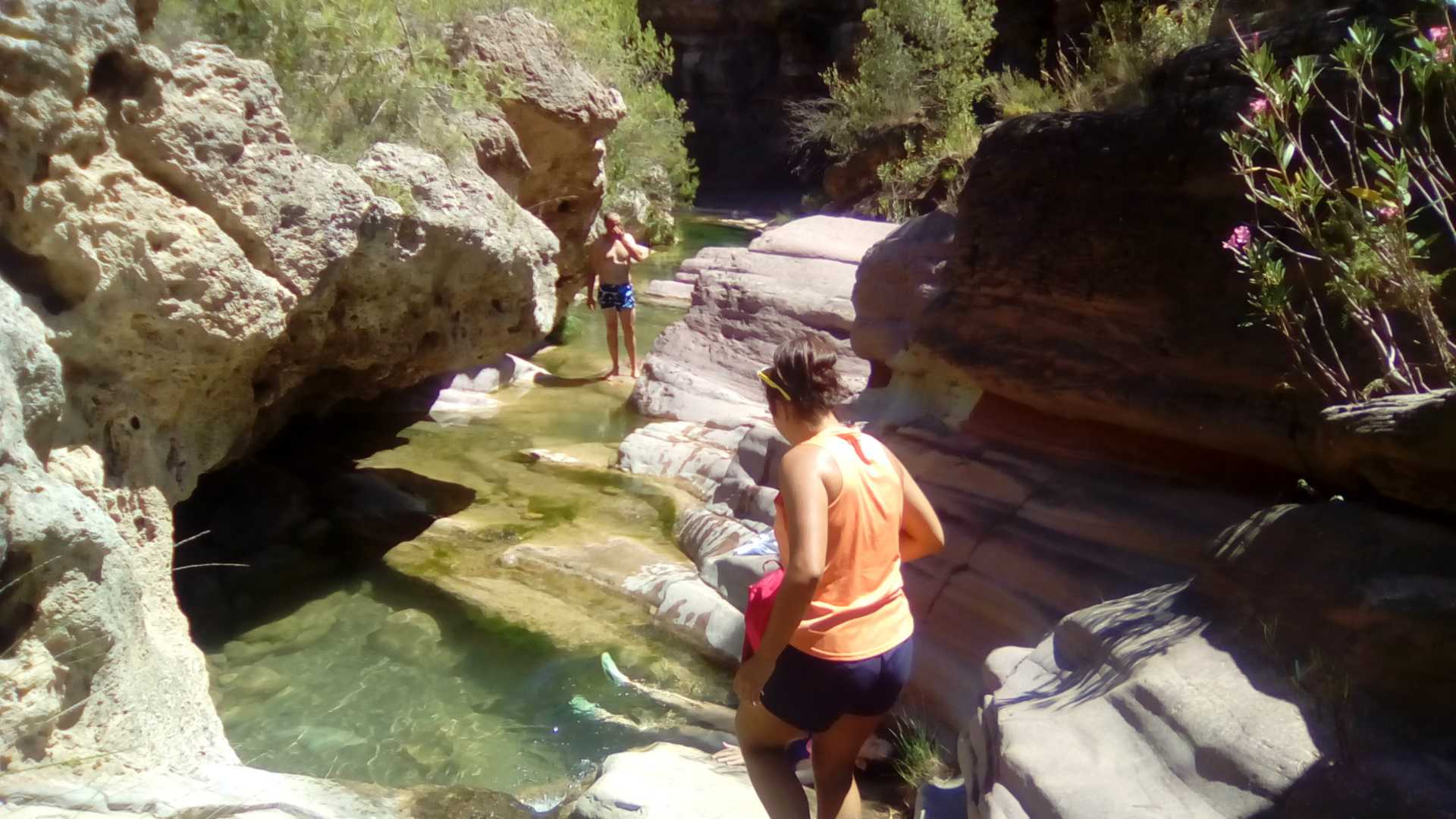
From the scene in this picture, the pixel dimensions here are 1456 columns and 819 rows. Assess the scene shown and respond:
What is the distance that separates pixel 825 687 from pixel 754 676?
18cm

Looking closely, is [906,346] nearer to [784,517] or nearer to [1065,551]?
[1065,551]

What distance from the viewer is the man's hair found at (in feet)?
8.79

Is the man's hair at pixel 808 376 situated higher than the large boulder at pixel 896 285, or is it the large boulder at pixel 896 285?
the man's hair at pixel 808 376

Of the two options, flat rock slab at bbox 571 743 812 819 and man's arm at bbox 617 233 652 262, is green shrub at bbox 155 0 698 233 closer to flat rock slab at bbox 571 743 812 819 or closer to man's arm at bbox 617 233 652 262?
man's arm at bbox 617 233 652 262

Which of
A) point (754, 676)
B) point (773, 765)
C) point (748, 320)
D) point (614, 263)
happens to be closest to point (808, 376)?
point (754, 676)

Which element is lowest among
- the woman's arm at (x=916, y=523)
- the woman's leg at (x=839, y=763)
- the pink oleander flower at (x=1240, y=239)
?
the woman's leg at (x=839, y=763)

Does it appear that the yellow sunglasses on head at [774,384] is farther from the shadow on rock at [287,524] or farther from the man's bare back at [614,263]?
the man's bare back at [614,263]

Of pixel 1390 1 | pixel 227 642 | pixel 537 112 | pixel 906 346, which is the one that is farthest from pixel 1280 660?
pixel 537 112

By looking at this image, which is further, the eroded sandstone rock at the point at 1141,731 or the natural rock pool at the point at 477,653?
the natural rock pool at the point at 477,653

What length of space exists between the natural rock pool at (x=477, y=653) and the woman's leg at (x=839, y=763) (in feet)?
4.58

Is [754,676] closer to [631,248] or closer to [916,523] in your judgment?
[916,523]

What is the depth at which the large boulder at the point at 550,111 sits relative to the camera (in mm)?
7461

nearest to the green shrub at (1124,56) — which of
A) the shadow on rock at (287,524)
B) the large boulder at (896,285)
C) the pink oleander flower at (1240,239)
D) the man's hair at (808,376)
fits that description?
A: the large boulder at (896,285)

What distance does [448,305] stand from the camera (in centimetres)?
608
